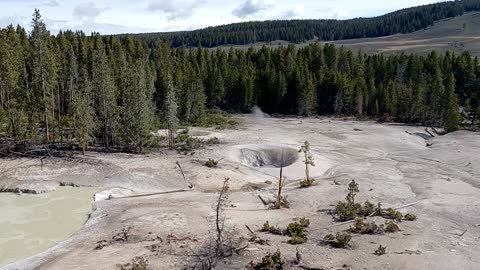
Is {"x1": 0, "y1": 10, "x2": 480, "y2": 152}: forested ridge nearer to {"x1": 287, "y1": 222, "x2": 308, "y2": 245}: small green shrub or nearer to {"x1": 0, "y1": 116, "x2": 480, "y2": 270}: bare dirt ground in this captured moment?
{"x1": 0, "y1": 116, "x2": 480, "y2": 270}: bare dirt ground

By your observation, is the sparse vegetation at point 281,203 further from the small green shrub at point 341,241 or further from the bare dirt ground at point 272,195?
the small green shrub at point 341,241

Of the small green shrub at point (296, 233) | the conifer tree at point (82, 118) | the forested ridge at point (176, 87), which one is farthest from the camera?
the forested ridge at point (176, 87)

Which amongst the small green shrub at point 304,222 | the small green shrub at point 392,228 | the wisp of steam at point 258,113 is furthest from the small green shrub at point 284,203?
the wisp of steam at point 258,113

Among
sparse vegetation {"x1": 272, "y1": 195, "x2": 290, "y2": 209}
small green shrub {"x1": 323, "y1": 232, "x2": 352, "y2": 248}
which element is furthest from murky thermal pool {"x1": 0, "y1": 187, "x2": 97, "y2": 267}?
small green shrub {"x1": 323, "y1": 232, "x2": 352, "y2": 248}

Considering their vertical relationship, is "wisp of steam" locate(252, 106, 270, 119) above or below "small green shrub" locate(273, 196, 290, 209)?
above

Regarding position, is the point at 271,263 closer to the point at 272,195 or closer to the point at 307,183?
the point at 272,195

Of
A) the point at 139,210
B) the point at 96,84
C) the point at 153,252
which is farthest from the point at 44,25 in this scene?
the point at 153,252
